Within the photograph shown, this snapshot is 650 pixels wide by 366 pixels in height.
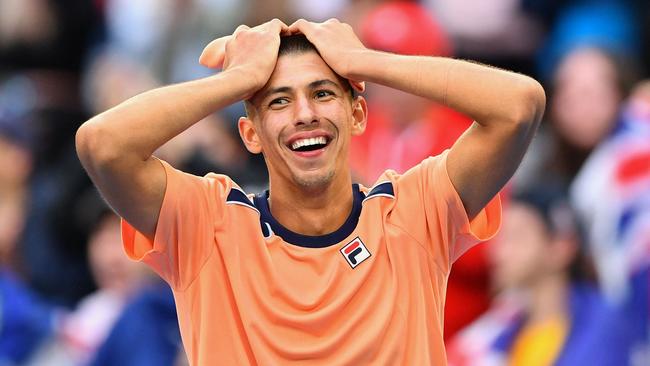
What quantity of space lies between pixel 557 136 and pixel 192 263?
159 inches

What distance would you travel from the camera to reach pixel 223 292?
177 inches

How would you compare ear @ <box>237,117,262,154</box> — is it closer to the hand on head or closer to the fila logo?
the hand on head

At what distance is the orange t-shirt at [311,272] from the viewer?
14.5ft

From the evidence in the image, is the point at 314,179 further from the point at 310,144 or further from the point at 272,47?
the point at 272,47

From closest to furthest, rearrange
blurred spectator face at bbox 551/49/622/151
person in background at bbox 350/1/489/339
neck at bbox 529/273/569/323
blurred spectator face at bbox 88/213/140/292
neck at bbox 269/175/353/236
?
neck at bbox 269/175/353/236 → neck at bbox 529/273/569/323 → person in background at bbox 350/1/489/339 → blurred spectator face at bbox 88/213/140/292 → blurred spectator face at bbox 551/49/622/151

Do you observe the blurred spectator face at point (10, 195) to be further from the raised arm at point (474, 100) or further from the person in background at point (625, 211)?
the raised arm at point (474, 100)

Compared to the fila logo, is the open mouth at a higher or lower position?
higher

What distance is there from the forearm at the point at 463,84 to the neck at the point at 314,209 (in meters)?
0.37

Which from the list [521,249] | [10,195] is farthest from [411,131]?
[10,195]

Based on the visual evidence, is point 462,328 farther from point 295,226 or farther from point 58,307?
point 295,226

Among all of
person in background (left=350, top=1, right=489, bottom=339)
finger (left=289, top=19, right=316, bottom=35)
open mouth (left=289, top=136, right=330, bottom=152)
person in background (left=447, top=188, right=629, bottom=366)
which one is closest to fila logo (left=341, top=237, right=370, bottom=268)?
open mouth (left=289, top=136, right=330, bottom=152)

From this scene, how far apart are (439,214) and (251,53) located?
70 cm

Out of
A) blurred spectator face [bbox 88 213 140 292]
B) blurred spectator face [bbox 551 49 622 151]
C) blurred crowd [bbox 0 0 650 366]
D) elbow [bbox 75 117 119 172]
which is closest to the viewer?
elbow [bbox 75 117 119 172]

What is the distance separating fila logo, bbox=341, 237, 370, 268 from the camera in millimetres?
4539
